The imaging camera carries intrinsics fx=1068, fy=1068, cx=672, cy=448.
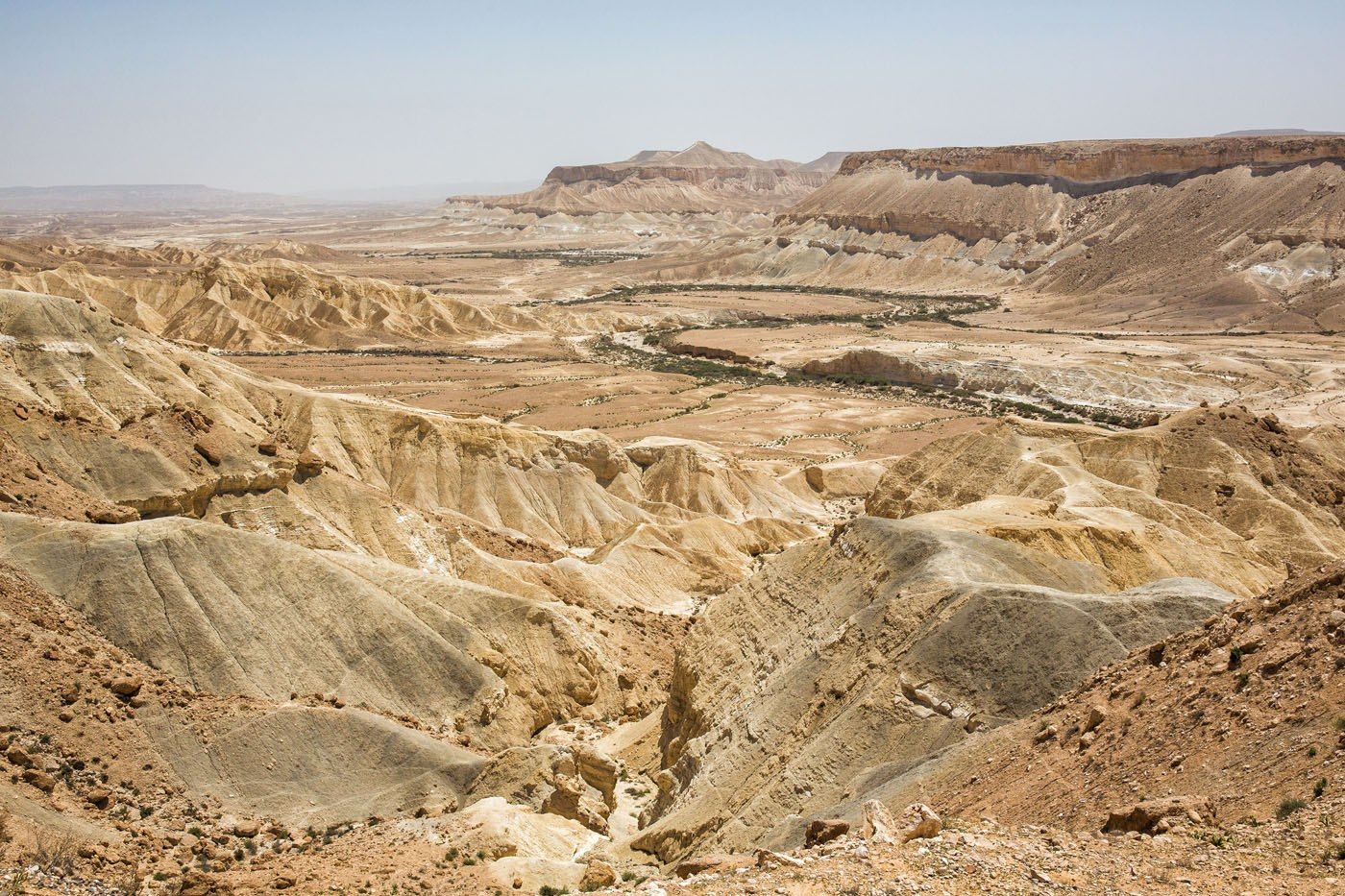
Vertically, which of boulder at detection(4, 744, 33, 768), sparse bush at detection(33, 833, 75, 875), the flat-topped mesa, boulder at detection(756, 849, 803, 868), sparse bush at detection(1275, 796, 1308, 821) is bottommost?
sparse bush at detection(33, 833, 75, 875)

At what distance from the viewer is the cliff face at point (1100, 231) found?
368 ft

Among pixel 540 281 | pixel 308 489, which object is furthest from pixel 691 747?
pixel 540 281

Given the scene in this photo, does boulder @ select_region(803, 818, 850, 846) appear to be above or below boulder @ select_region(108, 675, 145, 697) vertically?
above

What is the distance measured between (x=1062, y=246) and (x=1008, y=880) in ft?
464

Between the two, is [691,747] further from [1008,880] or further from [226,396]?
[226,396]

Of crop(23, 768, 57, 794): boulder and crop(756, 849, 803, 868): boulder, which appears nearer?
crop(756, 849, 803, 868): boulder

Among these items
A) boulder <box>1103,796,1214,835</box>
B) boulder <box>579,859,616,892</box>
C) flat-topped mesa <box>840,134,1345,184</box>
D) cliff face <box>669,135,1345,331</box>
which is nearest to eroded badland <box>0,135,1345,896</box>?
boulder <box>1103,796,1214,835</box>

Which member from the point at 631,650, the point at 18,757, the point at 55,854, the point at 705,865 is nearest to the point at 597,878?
the point at 705,865

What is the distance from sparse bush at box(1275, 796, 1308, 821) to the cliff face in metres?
106

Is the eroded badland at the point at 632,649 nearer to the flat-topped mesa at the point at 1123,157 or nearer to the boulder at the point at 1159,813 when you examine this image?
the boulder at the point at 1159,813

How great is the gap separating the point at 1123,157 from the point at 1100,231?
1411 cm

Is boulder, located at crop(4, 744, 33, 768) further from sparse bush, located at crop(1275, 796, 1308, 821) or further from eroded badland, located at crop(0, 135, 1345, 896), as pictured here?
sparse bush, located at crop(1275, 796, 1308, 821)

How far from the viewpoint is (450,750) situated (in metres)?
21.9

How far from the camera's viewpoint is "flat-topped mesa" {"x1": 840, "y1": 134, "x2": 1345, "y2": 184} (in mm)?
124625
